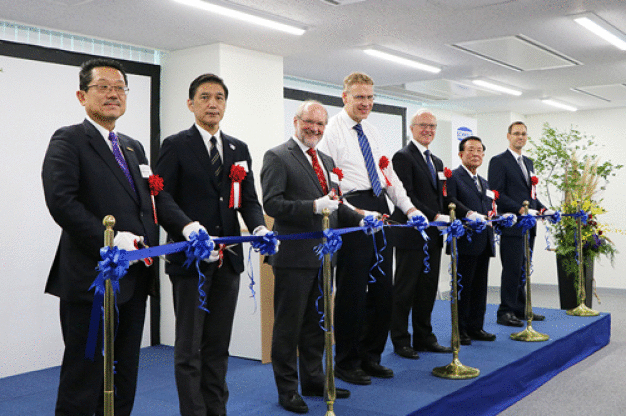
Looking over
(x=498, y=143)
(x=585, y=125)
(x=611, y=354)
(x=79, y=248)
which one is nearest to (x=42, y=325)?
(x=79, y=248)

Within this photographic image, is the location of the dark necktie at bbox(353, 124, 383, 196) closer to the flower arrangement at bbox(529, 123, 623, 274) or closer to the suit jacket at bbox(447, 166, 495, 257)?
the suit jacket at bbox(447, 166, 495, 257)

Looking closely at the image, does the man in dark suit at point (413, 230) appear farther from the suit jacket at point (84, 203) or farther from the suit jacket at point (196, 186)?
the suit jacket at point (84, 203)

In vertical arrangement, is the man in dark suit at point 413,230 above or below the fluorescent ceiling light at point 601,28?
below

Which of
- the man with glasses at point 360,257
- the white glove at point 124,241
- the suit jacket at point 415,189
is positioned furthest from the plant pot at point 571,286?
the white glove at point 124,241

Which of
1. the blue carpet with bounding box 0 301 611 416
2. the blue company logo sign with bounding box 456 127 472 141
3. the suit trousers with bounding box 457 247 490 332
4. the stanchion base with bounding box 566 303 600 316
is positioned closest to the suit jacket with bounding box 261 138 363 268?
the blue carpet with bounding box 0 301 611 416

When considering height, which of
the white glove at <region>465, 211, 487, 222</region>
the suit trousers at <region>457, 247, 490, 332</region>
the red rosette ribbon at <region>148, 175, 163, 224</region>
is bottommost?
the suit trousers at <region>457, 247, 490, 332</region>

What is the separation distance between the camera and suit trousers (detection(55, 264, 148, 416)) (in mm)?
2232

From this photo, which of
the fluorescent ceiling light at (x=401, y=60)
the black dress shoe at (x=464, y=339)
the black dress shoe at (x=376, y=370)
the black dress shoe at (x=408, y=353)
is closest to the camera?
the black dress shoe at (x=376, y=370)

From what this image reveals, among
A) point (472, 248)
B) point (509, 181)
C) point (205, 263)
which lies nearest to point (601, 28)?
point (509, 181)

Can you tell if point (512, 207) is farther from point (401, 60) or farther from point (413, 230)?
point (401, 60)

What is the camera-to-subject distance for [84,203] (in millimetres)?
2312

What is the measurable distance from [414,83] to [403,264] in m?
3.82

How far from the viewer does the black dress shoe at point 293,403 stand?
3.20 metres

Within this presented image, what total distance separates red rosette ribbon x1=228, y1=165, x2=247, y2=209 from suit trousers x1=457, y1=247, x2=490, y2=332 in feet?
8.22
